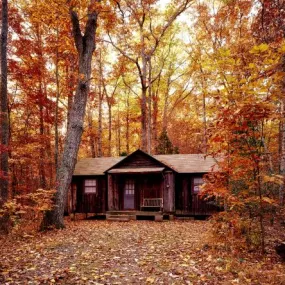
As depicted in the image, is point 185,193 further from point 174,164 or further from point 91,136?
point 91,136

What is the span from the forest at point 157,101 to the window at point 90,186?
7.35ft

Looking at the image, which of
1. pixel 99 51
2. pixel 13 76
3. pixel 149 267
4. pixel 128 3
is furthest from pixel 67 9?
pixel 99 51

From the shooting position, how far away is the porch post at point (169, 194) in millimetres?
16375

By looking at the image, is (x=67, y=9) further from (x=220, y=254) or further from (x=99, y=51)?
(x=99, y=51)

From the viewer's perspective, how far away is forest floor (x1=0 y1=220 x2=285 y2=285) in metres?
5.46

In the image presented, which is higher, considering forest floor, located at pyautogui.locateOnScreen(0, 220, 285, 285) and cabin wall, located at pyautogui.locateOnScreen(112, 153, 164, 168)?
cabin wall, located at pyautogui.locateOnScreen(112, 153, 164, 168)

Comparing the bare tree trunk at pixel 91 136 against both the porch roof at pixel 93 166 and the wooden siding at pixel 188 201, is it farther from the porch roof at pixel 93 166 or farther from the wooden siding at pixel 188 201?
the wooden siding at pixel 188 201

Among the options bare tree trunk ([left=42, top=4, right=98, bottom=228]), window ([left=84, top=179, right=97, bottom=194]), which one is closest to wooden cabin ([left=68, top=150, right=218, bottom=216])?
window ([left=84, top=179, right=97, bottom=194])

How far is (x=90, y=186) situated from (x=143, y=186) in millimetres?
3563

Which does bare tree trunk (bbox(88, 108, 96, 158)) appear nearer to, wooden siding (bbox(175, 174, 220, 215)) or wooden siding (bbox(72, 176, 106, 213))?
wooden siding (bbox(72, 176, 106, 213))

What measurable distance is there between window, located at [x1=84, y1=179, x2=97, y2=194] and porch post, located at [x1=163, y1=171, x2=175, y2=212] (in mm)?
4777

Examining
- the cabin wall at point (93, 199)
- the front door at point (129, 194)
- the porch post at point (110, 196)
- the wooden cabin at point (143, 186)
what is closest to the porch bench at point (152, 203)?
the wooden cabin at point (143, 186)

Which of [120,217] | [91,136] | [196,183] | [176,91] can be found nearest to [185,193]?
[196,183]

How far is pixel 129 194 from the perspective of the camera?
1803 centimetres
